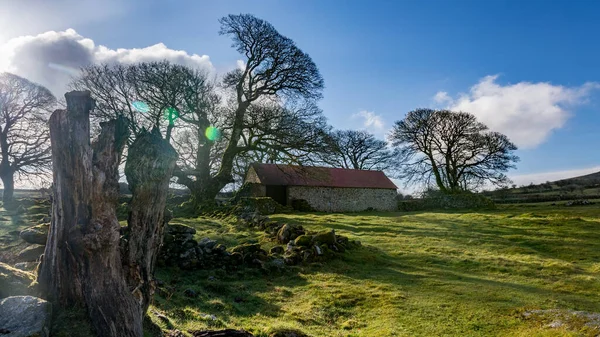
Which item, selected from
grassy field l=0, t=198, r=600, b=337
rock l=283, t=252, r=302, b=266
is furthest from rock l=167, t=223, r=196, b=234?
rock l=283, t=252, r=302, b=266

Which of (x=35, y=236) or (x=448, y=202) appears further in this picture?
(x=448, y=202)

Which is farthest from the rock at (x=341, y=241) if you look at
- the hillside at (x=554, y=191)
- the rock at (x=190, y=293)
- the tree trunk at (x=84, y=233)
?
the hillside at (x=554, y=191)

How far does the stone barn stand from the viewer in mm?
31672

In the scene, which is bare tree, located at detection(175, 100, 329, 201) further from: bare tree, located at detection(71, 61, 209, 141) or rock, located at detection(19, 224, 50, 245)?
rock, located at detection(19, 224, 50, 245)

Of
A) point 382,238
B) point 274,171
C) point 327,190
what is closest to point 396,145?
point 327,190

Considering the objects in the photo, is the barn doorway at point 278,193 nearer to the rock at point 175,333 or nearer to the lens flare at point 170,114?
the lens flare at point 170,114

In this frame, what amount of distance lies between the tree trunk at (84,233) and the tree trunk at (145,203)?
7.6 inches

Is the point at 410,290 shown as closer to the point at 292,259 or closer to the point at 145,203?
the point at 292,259

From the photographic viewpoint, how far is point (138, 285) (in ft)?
13.1

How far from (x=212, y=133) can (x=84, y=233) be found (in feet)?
72.1

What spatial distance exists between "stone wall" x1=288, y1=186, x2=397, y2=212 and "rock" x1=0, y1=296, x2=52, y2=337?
28287 mm

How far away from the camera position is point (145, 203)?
4.23 m

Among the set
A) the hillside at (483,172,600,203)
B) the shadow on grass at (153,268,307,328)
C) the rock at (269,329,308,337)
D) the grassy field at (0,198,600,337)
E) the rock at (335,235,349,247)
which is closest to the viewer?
the rock at (269,329,308,337)

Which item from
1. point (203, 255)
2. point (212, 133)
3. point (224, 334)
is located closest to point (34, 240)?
point (203, 255)
